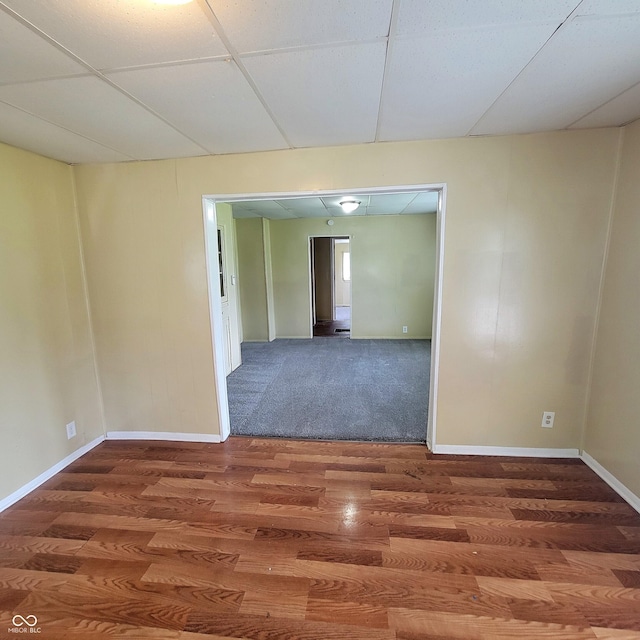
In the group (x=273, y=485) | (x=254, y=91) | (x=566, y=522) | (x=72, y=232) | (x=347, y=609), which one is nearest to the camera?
(x=347, y=609)

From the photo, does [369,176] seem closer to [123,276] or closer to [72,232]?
[123,276]

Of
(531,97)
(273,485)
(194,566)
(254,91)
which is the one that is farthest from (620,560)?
(254,91)

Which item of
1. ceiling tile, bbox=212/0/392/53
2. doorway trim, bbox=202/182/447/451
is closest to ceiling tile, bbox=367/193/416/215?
doorway trim, bbox=202/182/447/451

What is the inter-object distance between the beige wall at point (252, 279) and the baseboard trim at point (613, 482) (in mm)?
5049

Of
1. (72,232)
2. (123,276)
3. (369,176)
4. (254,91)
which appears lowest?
(123,276)

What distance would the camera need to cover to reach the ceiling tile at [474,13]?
103 cm

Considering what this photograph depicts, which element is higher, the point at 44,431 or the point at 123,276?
the point at 123,276

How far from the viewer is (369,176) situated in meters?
2.26

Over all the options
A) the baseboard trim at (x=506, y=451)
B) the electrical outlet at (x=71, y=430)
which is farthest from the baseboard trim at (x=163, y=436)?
the baseboard trim at (x=506, y=451)

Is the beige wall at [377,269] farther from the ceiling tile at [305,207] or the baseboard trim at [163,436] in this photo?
the baseboard trim at [163,436]

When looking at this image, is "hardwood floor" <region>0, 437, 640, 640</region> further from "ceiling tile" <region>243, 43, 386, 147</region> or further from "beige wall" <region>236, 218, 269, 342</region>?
"beige wall" <region>236, 218, 269, 342</region>

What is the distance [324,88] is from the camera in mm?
1508

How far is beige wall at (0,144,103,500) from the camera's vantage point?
202cm

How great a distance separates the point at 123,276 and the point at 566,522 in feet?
11.6
